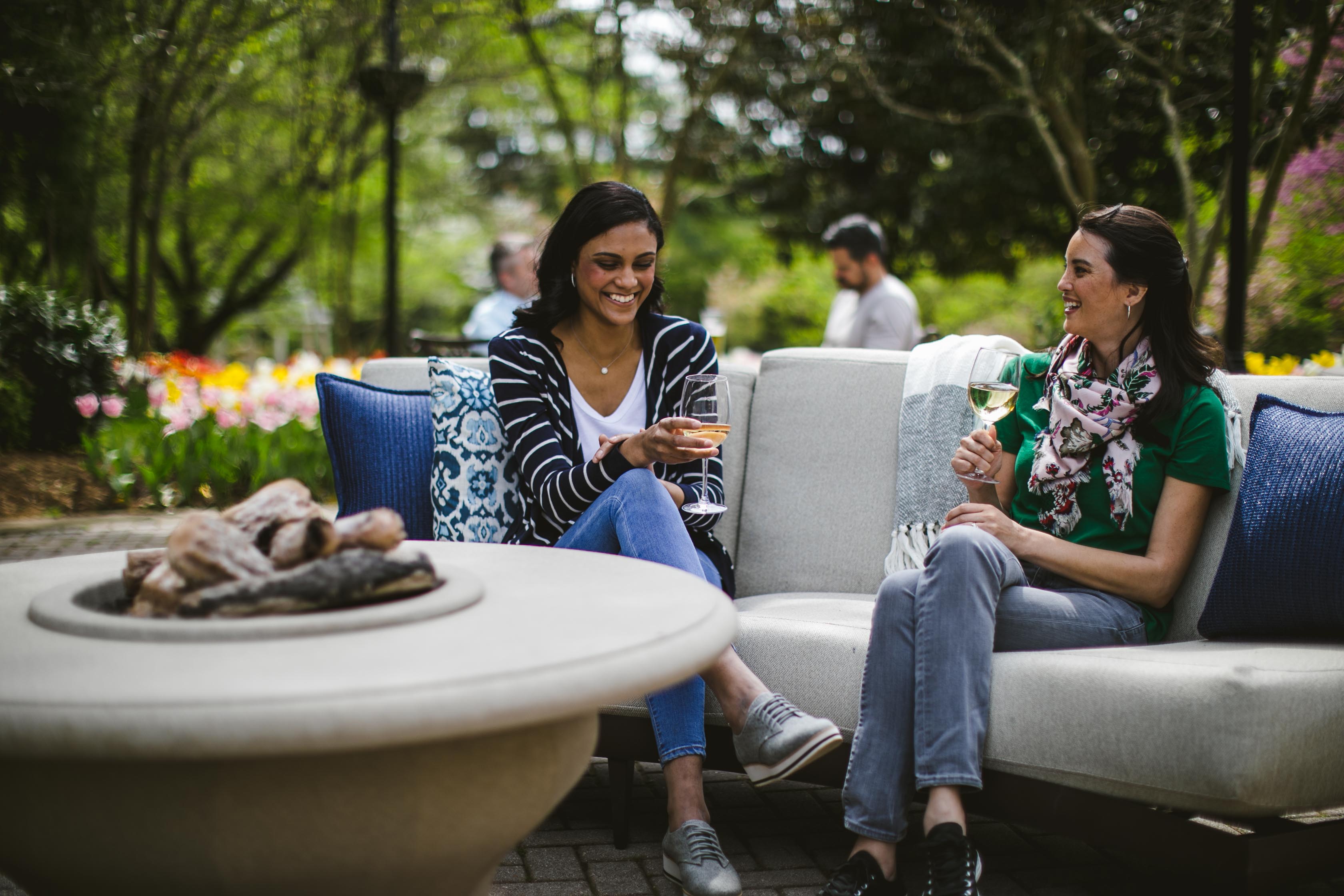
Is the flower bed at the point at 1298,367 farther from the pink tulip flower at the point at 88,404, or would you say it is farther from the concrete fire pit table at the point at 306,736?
the pink tulip flower at the point at 88,404

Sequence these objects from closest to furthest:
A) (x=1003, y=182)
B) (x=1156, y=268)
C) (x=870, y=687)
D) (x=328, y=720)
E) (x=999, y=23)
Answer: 1. (x=328, y=720)
2. (x=870, y=687)
3. (x=1156, y=268)
4. (x=999, y=23)
5. (x=1003, y=182)

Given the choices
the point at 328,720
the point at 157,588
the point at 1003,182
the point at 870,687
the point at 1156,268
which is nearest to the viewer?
the point at 328,720

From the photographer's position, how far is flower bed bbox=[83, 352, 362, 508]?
22.6ft

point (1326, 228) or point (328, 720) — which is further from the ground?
point (1326, 228)

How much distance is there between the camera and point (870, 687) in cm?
241

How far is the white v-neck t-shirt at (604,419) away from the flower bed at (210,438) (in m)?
3.80

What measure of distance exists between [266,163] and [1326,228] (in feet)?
42.3

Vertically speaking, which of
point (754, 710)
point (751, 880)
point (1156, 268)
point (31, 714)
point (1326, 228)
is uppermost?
point (1326, 228)

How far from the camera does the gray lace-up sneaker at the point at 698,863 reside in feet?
7.81

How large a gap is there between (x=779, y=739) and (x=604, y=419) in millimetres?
1116

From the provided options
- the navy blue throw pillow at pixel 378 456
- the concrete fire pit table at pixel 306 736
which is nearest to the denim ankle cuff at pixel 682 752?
the concrete fire pit table at pixel 306 736

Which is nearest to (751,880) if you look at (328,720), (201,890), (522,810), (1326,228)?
(522,810)

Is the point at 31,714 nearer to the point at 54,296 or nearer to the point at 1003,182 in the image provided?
the point at 54,296

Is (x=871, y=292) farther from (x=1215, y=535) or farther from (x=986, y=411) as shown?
(x=986, y=411)
